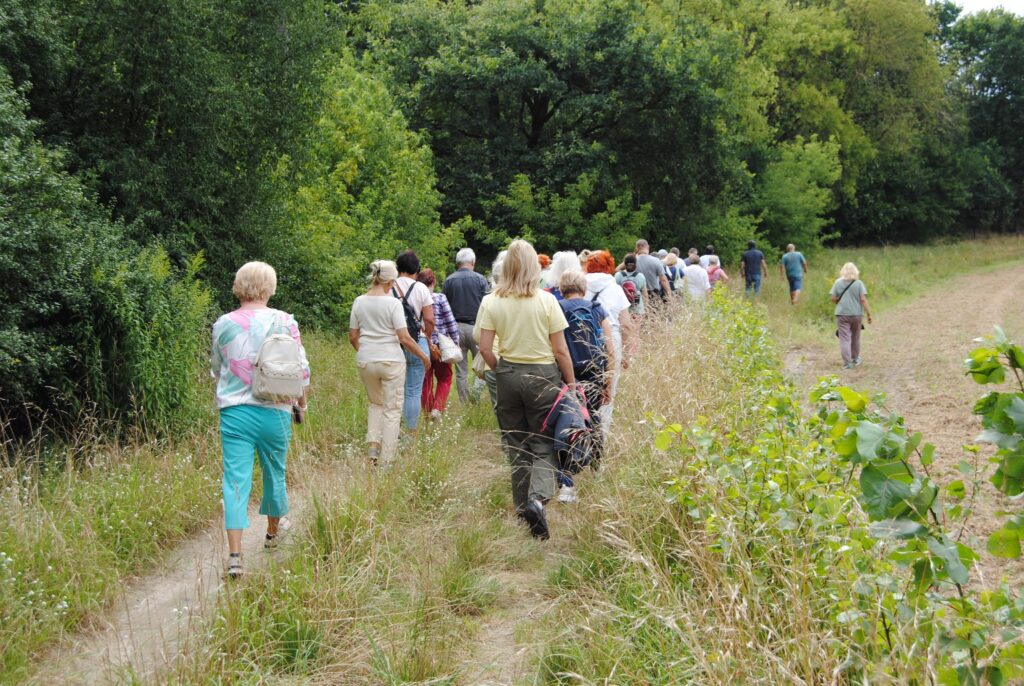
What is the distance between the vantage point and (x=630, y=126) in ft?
85.6

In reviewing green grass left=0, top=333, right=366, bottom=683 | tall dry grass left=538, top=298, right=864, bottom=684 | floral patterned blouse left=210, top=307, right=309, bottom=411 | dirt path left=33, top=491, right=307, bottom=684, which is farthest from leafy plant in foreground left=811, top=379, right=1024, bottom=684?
green grass left=0, top=333, right=366, bottom=683

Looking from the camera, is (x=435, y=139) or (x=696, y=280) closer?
(x=696, y=280)

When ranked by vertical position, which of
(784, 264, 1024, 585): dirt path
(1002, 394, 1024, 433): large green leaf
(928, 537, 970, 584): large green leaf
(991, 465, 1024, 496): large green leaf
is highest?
(1002, 394, 1024, 433): large green leaf

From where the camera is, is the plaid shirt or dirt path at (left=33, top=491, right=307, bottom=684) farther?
the plaid shirt

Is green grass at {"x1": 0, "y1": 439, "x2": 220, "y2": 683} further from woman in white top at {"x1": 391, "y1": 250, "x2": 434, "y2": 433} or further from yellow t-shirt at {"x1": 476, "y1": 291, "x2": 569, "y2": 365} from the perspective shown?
yellow t-shirt at {"x1": 476, "y1": 291, "x2": 569, "y2": 365}

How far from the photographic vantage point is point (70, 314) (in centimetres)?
846

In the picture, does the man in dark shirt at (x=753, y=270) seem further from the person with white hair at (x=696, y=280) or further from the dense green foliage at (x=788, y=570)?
the dense green foliage at (x=788, y=570)

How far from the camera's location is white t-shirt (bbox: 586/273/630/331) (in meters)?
8.53

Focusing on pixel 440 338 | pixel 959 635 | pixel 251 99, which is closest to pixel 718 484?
pixel 959 635

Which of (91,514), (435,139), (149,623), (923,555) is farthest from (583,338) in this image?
(435,139)

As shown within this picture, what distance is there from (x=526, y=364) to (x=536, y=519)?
1.07 m

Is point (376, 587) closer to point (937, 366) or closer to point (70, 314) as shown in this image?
point (70, 314)

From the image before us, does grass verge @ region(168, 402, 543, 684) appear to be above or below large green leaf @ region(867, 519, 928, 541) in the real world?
below

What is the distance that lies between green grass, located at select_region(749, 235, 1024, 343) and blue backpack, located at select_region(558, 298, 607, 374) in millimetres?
11892
